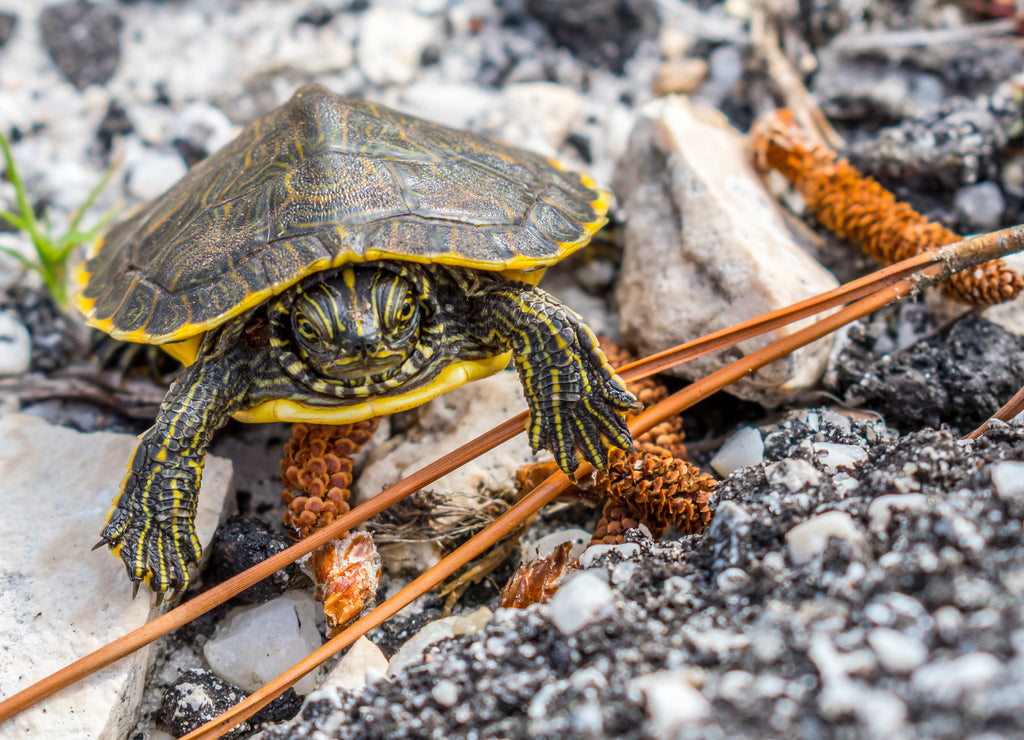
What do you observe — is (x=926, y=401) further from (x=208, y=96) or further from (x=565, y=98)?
(x=208, y=96)

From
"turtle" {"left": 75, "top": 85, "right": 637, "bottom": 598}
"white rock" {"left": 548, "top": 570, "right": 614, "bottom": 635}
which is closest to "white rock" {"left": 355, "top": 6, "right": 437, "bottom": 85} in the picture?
"turtle" {"left": 75, "top": 85, "right": 637, "bottom": 598}

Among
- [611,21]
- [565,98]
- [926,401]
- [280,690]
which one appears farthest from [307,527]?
[611,21]

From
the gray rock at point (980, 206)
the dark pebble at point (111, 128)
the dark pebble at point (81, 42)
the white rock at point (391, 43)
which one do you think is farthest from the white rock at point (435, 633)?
the dark pebble at point (81, 42)

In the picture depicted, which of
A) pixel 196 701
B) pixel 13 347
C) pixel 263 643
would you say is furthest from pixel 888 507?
pixel 13 347

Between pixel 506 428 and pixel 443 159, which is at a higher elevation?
pixel 443 159

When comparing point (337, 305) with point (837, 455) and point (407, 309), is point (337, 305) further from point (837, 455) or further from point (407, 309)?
point (837, 455)
